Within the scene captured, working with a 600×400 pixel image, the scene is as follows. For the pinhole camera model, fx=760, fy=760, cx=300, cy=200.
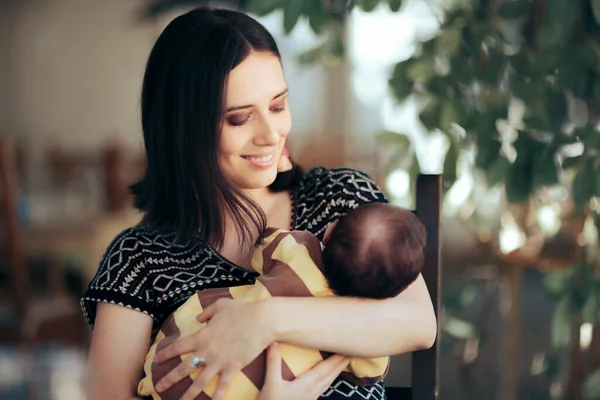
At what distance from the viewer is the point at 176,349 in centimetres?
111

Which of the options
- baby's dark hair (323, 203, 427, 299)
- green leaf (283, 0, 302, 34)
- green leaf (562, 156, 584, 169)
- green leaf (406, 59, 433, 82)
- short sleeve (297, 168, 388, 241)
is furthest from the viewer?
green leaf (406, 59, 433, 82)

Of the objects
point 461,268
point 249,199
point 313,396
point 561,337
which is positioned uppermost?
point 249,199

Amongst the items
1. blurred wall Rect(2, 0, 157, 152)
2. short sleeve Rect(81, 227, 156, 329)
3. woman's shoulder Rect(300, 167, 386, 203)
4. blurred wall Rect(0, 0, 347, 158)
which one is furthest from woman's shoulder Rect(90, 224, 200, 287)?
blurred wall Rect(2, 0, 157, 152)

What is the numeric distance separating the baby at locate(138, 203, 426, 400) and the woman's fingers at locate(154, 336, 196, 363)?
0.01 metres

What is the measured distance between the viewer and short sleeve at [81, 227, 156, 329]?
4.07 ft

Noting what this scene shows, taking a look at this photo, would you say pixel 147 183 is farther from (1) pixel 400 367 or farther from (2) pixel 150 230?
(1) pixel 400 367

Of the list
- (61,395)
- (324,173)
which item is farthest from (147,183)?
(61,395)

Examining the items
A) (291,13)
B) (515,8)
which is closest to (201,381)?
(291,13)

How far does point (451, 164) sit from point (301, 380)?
803mm

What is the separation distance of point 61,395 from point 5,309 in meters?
0.63

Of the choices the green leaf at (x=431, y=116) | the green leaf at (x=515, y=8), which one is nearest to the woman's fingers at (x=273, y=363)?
the green leaf at (x=431, y=116)

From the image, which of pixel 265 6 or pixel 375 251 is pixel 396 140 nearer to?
pixel 265 6

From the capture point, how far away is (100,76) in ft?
27.0

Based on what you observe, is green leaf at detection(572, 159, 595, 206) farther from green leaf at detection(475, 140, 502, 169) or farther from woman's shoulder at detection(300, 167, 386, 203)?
woman's shoulder at detection(300, 167, 386, 203)
